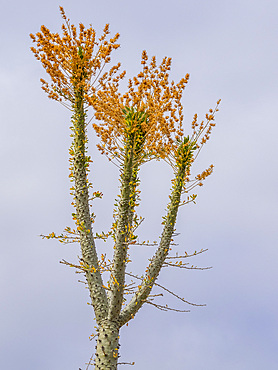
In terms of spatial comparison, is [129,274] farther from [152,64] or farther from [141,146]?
[152,64]

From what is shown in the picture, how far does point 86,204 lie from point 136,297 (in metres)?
2.13

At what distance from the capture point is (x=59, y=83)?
8.54 m

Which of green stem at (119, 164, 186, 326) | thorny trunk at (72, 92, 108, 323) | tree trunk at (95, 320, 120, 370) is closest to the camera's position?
tree trunk at (95, 320, 120, 370)

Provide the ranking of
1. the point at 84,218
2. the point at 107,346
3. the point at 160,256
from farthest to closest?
the point at 160,256 → the point at 84,218 → the point at 107,346

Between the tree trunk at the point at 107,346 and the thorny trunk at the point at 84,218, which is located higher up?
the thorny trunk at the point at 84,218

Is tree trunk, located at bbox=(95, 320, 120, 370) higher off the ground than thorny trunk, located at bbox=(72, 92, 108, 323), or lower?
lower

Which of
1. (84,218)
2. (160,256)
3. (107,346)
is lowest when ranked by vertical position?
(107,346)

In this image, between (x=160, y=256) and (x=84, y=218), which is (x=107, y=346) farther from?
(x=84, y=218)

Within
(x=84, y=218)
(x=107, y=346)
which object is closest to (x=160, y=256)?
(x=84, y=218)

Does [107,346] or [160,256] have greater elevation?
[160,256]

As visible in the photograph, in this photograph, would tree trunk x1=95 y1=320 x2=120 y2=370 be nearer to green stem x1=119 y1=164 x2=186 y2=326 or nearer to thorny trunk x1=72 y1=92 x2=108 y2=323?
thorny trunk x1=72 y1=92 x2=108 y2=323

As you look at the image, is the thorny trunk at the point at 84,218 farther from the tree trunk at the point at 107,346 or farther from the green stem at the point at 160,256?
the green stem at the point at 160,256

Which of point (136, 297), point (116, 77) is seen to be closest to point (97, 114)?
point (116, 77)

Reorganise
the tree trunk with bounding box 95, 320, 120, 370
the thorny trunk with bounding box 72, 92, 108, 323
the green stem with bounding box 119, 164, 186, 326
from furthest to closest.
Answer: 1. the green stem with bounding box 119, 164, 186, 326
2. the thorny trunk with bounding box 72, 92, 108, 323
3. the tree trunk with bounding box 95, 320, 120, 370
